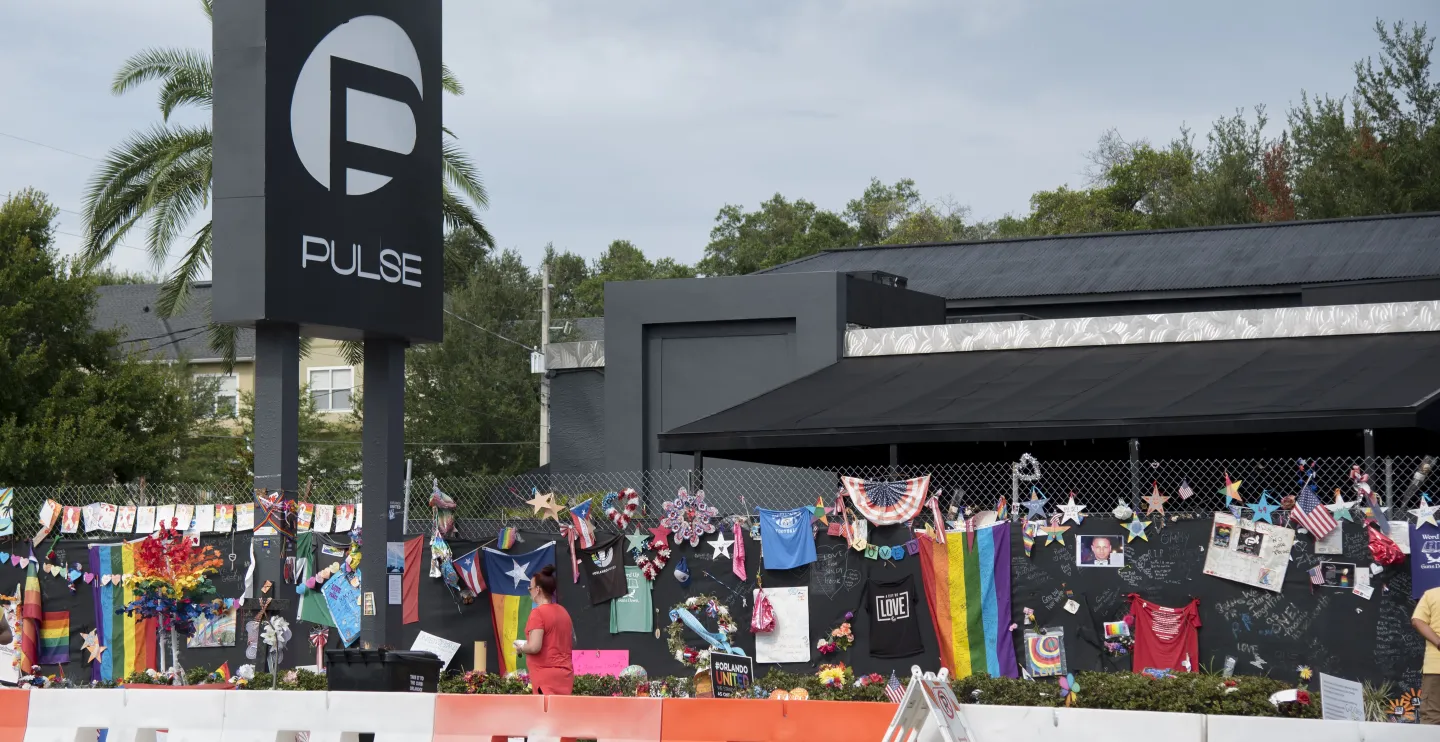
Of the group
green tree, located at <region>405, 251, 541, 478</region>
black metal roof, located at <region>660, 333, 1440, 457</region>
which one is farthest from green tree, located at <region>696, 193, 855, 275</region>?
black metal roof, located at <region>660, 333, 1440, 457</region>

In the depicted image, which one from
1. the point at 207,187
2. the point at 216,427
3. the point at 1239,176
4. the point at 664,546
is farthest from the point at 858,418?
the point at 1239,176

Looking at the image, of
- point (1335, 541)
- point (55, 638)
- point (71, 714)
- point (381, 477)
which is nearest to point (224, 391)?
point (55, 638)

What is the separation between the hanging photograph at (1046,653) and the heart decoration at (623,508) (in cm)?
424

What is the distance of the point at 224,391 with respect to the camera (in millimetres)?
48625

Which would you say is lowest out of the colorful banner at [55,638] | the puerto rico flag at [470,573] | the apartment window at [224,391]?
the colorful banner at [55,638]

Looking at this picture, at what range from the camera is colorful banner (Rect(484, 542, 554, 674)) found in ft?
50.8

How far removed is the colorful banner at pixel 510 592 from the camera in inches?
609

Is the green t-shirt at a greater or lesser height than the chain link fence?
lesser

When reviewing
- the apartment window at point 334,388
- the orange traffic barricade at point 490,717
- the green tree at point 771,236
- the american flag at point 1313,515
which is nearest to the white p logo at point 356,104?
the orange traffic barricade at point 490,717

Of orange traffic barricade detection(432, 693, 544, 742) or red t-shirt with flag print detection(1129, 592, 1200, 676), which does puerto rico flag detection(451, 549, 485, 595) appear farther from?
red t-shirt with flag print detection(1129, 592, 1200, 676)

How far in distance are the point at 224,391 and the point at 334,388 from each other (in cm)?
350

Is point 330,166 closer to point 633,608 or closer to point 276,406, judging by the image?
point 276,406

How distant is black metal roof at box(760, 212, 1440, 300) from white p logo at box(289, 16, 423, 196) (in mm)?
17450

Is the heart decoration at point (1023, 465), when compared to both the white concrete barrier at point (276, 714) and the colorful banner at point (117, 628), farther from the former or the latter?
the colorful banner at point (117, 628)
